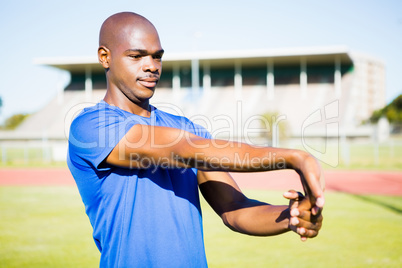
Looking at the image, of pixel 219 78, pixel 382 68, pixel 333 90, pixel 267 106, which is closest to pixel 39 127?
pixel 219 78

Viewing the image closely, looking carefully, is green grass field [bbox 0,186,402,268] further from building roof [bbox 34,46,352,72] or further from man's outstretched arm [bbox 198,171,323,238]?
building roof [bbox 34,46,352,72]

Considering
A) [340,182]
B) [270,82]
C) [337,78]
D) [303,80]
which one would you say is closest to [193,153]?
[340,182]

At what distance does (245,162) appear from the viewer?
120cm

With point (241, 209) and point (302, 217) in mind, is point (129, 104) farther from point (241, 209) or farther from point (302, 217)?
point (302, 217)

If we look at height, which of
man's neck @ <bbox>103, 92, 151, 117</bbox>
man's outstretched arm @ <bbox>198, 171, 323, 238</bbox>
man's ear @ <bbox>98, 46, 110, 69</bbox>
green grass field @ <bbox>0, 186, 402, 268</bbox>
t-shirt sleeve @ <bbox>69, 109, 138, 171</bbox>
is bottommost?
green grass field @ <bbox>0, 186, 402, 268</bbox>

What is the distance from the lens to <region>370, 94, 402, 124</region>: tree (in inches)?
2494

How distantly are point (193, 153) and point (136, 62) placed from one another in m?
0.55

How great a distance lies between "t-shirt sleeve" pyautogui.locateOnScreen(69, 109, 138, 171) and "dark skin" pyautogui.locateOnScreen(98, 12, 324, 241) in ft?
0.12

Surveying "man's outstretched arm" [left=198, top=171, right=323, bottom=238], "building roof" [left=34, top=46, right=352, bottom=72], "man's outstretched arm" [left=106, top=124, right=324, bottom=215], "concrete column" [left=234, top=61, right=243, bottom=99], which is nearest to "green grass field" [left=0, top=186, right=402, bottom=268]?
"man's outstretched arm" [left=198, top=171, right=323, bottom=238]

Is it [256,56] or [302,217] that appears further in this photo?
[256,56]

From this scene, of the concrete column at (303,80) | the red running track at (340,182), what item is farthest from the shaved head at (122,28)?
the concrete column at (303,80)

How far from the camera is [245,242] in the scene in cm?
623

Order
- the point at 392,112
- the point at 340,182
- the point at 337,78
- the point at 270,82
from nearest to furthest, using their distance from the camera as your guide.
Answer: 1. the point at 340,182
2. the point at 337,78
3. the point at 270,82
4. the point at 392,112

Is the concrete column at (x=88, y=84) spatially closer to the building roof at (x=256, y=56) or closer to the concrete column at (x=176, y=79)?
the building roof at (x=256, y=56)
